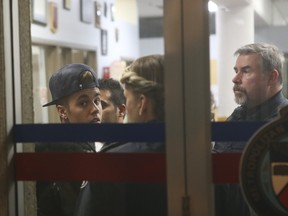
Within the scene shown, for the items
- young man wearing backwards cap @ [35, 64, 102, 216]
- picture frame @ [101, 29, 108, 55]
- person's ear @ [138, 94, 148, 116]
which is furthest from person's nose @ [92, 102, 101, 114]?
picture frame @ [101, 29, 108, 55]

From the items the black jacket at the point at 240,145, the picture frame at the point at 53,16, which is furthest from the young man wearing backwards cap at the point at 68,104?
the picture frame at the point at 53,16

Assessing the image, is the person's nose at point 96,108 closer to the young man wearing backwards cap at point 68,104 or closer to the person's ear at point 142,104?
the young man wearing backwards cap at point 68,104

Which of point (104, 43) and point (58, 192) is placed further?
point (104, 43)

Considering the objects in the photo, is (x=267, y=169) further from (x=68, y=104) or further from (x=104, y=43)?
(x=104, y=43)

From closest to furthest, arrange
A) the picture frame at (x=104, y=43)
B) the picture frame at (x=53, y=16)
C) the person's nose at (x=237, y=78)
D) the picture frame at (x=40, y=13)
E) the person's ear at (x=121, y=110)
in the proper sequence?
the person's nose at (x=237, y=78), the person's ear at (x=121, y=110), the picture frame at (x=40, y=13), the picture frame at (x=53, y=16), the picture frame at (x=104, y=43)

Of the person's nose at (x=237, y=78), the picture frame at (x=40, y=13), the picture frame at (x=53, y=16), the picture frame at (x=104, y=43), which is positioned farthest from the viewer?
the picture frame at (x=104, y=43)

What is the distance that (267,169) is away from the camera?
7.08ft

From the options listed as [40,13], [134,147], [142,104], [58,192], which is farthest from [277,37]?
[40,13]

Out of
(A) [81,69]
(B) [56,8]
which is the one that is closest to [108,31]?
(B) [56,8]

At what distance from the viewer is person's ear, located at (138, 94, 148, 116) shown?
7.55ft

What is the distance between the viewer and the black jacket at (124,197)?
2275 mm

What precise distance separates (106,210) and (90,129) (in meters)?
0.37

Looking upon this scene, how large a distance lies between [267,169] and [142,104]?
568 mm

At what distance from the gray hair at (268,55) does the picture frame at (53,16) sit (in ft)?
9.72
